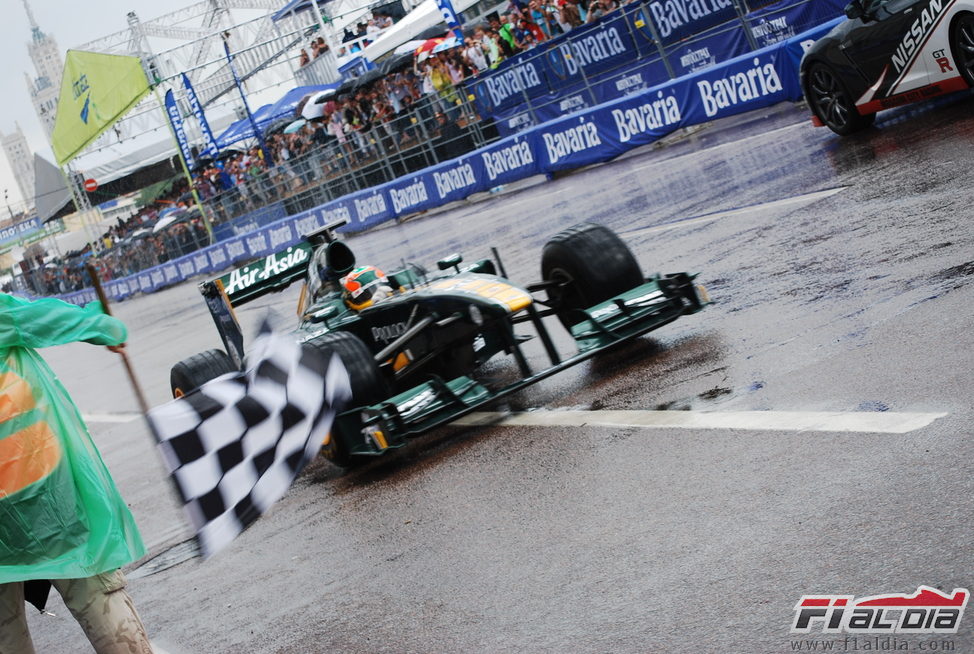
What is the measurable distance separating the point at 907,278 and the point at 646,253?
4.46m

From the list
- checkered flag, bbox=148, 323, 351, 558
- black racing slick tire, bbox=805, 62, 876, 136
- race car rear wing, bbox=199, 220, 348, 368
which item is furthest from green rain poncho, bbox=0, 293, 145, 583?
black racing slick tire, bbox=805, 62, 876, 136

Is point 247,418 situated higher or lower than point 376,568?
higher

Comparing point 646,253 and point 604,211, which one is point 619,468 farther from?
point 604,211

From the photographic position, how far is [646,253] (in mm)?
11445

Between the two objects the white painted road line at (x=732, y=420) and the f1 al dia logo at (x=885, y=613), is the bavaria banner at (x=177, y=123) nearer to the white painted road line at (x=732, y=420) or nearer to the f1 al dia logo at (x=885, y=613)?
the white painted road line at (x=732, y=420)

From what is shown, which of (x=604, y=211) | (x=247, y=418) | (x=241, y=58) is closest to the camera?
(x=247, y=418)

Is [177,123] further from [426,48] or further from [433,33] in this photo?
[426,48]

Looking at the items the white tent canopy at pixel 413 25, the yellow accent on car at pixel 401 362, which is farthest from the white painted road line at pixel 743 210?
the white tent canopy at pixel 413 25

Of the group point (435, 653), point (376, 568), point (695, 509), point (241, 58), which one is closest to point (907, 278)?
point (695, 509)

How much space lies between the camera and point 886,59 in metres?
11.9

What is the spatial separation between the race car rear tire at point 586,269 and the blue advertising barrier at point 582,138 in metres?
8.30

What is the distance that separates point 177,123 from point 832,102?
107ft

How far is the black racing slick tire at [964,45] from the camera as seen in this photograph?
36.0ft

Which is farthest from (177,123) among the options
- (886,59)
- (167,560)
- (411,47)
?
(167,560)
